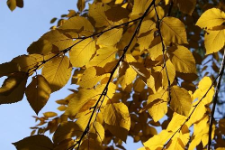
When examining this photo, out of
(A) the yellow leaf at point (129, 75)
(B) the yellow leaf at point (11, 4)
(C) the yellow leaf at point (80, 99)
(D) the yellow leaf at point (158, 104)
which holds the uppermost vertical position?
(B) the yellow leaf at point (11, 4)

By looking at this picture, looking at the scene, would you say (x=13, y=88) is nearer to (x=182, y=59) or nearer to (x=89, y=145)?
(x=89, y=145)

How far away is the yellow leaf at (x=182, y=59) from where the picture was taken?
2.78 feet

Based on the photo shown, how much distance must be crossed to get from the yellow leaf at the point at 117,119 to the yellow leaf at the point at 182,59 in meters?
0.22

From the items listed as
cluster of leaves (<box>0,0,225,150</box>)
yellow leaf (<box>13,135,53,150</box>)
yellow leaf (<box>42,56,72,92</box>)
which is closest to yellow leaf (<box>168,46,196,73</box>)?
cluster of leaves (<box>0,0,225,150</box>)

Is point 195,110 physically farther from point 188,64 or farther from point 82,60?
point 82,60

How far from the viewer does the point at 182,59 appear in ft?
2.82

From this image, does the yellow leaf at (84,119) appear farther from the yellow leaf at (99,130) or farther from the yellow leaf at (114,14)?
the yellow leaf at (114,14)

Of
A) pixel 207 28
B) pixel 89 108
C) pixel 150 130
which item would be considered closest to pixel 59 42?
pixel 89 108

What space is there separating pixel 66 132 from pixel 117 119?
0.15m

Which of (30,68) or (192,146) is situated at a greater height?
(30,68)

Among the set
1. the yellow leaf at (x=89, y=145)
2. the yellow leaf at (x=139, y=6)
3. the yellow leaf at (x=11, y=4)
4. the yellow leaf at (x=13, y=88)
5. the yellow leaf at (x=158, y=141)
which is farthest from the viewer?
the yellow leaf at (x=11, y=4)

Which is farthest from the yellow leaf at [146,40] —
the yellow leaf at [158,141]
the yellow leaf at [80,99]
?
the yellow leaf at [158,141]

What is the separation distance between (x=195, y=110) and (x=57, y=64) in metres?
0.60

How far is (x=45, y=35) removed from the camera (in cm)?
77
